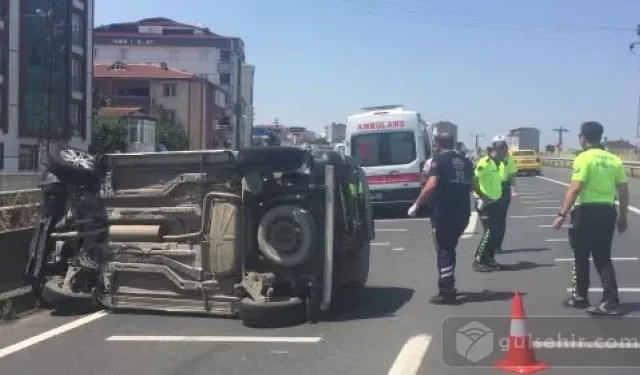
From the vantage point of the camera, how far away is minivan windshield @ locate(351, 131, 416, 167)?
71.4 ft

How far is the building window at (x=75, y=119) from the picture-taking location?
59.3 meters

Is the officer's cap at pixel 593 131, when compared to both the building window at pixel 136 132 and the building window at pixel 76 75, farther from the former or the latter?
the building window at pixel 136 132

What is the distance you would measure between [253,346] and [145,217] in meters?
2.15

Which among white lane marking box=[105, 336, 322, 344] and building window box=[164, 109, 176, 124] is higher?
building window box=[164, 109, 176, 124]

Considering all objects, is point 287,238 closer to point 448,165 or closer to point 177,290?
point 177,290

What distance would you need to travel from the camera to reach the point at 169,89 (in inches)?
3410

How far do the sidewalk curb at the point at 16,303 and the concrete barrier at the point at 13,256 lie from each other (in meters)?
0.13

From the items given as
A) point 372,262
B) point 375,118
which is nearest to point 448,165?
point 372,262

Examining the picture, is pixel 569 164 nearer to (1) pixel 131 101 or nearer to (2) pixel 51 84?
(2) pixel 51 84

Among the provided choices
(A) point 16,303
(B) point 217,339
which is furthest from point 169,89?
(B) point 217,339

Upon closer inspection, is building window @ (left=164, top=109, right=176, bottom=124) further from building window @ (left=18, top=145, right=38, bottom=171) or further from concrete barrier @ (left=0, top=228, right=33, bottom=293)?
concrete barrier @ (left=0, top=228, right=33, bottom=293)

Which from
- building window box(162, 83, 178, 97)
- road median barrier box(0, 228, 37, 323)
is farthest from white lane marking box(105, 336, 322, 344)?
building window box(162, 83, 178, 97)

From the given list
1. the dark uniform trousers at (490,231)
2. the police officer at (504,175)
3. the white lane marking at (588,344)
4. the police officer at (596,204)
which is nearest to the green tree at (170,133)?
the police officer at (504,175)

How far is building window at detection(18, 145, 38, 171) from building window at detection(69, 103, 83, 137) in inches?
184
